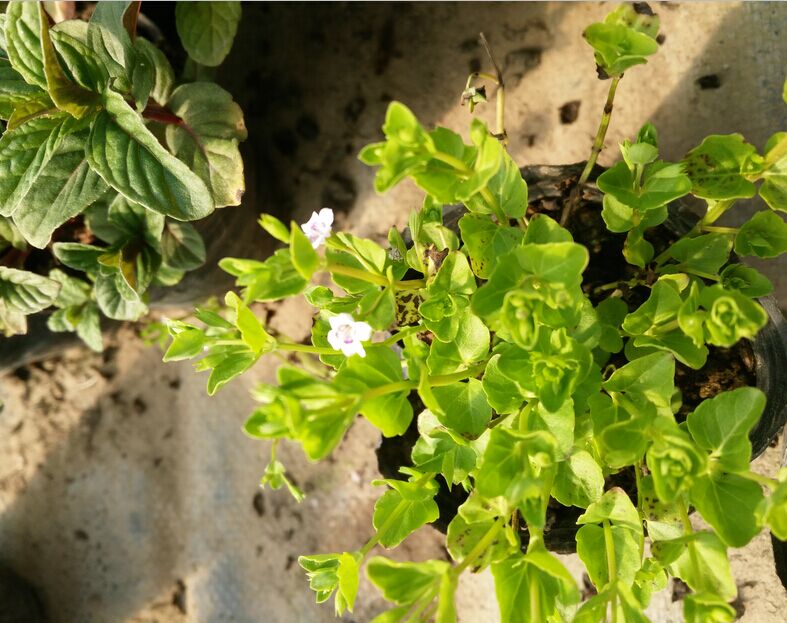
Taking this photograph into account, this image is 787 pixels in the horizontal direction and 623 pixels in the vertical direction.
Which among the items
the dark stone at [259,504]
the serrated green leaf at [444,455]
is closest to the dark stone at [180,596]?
the dark stone at [259,504]

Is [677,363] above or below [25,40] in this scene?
below

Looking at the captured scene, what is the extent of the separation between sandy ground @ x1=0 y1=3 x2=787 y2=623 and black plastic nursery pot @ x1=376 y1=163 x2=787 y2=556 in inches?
11.9

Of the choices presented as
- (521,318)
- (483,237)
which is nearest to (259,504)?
(483,237)

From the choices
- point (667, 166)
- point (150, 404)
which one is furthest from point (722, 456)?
point (150, 404)

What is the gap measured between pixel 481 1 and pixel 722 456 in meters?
1.06

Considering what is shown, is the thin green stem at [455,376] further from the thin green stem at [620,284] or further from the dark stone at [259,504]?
the dark stone at [259,504]

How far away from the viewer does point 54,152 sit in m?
0.94

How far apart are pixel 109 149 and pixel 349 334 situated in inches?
19.5

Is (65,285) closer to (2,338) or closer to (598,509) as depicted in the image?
(2,338)

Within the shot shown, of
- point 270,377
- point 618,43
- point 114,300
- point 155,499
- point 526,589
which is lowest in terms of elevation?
point 155,499

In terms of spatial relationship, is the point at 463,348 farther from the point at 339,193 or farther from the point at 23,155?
the point at 339,193

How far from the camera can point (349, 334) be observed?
631mm

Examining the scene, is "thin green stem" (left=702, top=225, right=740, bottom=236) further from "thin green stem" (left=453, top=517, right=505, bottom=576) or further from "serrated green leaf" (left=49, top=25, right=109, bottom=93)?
"serrated green leaf" (left=49, top=25, right=109, bottom=93)

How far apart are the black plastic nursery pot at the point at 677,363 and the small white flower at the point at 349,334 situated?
345mm
